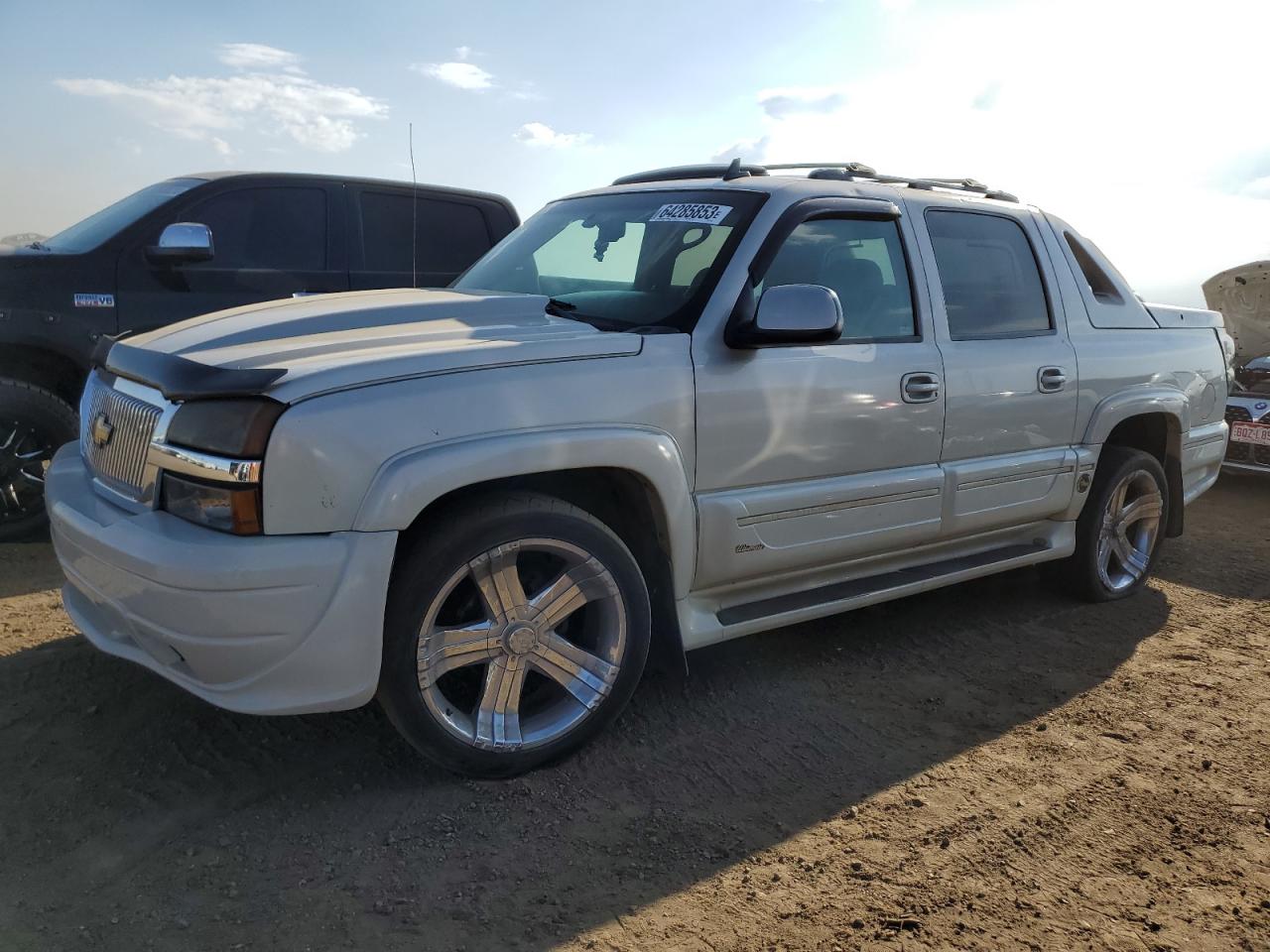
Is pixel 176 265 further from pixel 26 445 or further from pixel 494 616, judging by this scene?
pixel 494 616

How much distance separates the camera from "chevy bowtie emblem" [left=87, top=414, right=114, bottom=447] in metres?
3.15

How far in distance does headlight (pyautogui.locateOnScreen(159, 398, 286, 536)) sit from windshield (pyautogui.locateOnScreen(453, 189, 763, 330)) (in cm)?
119

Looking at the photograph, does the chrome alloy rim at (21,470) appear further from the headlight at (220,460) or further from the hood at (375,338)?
the headlight at (220,460)

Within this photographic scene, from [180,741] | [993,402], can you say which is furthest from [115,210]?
[993,402]

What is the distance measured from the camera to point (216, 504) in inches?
104

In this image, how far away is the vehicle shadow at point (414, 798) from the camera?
2.46 meters

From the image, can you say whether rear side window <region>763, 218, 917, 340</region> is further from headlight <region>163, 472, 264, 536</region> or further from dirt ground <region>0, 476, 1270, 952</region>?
headlight <region>163, 472, 264, 536</region>

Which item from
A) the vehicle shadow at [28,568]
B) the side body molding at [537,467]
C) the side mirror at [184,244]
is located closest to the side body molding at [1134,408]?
the side body molding at [537,467]

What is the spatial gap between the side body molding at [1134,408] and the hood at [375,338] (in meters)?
2.45

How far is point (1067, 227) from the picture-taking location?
4.80 m

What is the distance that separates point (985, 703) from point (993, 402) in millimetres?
1157

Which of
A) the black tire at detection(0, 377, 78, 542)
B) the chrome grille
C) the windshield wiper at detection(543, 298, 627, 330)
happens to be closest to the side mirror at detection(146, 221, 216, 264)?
the black tire at detection(0, 377, 78, 542)

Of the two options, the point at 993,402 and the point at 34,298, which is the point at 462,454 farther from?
the point at 34,298

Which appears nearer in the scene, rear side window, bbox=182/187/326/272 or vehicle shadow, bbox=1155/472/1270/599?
vehicle shadow, bbox=1155/472/1270/599
